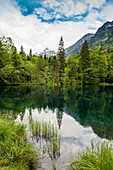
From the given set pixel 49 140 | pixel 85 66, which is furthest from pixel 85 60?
pixel 49 140

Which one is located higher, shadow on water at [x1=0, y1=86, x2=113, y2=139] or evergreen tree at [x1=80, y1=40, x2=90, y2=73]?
evergreen tree at [x1=80, y1=40, x2=90, y2=73]

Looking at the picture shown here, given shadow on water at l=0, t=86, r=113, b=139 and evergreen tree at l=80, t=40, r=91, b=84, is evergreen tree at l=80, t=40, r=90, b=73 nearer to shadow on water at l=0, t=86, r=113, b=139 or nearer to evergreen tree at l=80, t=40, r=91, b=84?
evergreen tree at l=80, t=40, r=91, b=84

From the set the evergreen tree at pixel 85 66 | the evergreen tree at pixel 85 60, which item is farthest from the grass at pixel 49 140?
the evergreen tree at pixel 85 60

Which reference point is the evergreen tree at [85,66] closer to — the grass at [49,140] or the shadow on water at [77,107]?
the shadow on water at [77,107]

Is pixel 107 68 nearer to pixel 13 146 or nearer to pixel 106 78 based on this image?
pixel 106 78

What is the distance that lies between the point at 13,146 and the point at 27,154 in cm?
59

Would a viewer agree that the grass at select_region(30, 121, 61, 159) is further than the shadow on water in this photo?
No

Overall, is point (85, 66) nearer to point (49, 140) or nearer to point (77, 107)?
point (77, 107)

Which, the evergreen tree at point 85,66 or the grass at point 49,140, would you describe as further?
the evergreen tree at point 85,66

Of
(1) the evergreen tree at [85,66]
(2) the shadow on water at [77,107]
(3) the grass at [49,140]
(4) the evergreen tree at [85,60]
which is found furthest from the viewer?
(4) the evergreen tree at [85,60]

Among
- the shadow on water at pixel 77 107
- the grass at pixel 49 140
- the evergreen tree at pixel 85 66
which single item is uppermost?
the evergreen tree at pixel 85 66

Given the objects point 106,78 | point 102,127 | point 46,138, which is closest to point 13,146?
point 46,138

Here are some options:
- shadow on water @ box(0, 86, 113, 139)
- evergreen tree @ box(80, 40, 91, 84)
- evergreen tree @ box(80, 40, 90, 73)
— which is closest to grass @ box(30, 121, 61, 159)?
shadow on water @ box(0, 86, 113, 139)

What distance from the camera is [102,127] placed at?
923 cm
